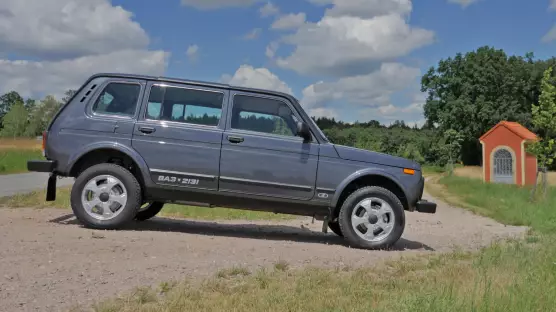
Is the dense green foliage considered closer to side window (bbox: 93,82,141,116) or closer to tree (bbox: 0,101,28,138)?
tree (bbox: 0,101,28,138)

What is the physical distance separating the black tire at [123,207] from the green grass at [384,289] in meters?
2.32

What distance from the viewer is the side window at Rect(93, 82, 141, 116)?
287 inches

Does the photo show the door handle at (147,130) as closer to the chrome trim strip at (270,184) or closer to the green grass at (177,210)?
the chrome trim strip at (270,184)

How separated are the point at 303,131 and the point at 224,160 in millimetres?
1058

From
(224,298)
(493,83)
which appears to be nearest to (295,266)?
(224,298)

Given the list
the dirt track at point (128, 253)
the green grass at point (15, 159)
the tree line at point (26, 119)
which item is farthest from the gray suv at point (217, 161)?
the tree line at point (26, 119)

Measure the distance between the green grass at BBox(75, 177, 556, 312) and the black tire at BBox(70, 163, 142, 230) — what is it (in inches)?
91.2

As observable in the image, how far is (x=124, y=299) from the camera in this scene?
415 centimetres

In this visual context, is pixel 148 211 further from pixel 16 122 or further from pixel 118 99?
pixel 16 122

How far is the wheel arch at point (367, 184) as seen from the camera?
23.2 ft

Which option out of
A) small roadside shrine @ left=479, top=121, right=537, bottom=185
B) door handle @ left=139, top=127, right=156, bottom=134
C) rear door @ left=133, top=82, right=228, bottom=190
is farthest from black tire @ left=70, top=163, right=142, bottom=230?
small roadside shrine @ left=479, top=121, right=537, bottom=185

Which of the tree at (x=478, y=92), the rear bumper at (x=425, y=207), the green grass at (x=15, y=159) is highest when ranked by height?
the tree at (x=478, y=92)

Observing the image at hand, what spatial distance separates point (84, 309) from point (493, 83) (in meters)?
60.6

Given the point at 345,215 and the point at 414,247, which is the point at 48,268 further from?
the point at 414,247
